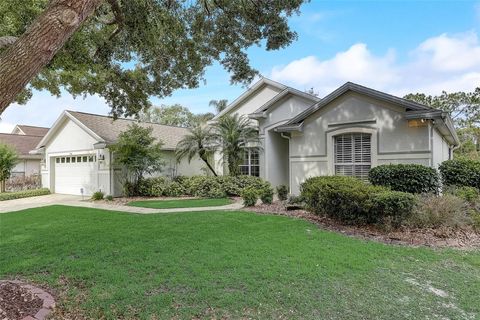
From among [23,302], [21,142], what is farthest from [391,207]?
[21,142]

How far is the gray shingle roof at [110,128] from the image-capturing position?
66.1 feet

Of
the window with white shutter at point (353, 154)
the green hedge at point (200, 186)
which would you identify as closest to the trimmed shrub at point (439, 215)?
the window with white shutter at point (353, 154)

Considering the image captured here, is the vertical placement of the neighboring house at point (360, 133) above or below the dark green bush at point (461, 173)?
above

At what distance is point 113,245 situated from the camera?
7414 millimetres

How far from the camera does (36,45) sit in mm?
3332

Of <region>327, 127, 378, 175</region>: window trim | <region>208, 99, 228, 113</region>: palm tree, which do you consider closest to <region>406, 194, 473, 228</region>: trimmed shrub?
<region>327, 127, 378, 175</region>: window trim

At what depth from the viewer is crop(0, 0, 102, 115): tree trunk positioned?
317 centimetres

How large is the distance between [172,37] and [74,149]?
14089mm

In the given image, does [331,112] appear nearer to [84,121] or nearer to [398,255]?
[398,255]

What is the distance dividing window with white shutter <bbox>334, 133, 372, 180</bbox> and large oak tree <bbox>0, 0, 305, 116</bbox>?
4.63 m

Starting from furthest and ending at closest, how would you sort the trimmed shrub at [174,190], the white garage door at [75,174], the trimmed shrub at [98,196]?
the white garage door at [75,174] → the trimmed shrub at [174,190] → the trimmed shrub at [98,196]

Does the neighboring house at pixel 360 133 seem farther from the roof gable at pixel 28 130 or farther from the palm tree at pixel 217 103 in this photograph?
the roof gable at pixel 28 130

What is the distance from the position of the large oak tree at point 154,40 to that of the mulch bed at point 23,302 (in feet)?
15.9

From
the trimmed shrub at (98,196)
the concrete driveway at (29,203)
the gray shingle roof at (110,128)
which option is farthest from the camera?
the gray shingle roof at (110,128)
